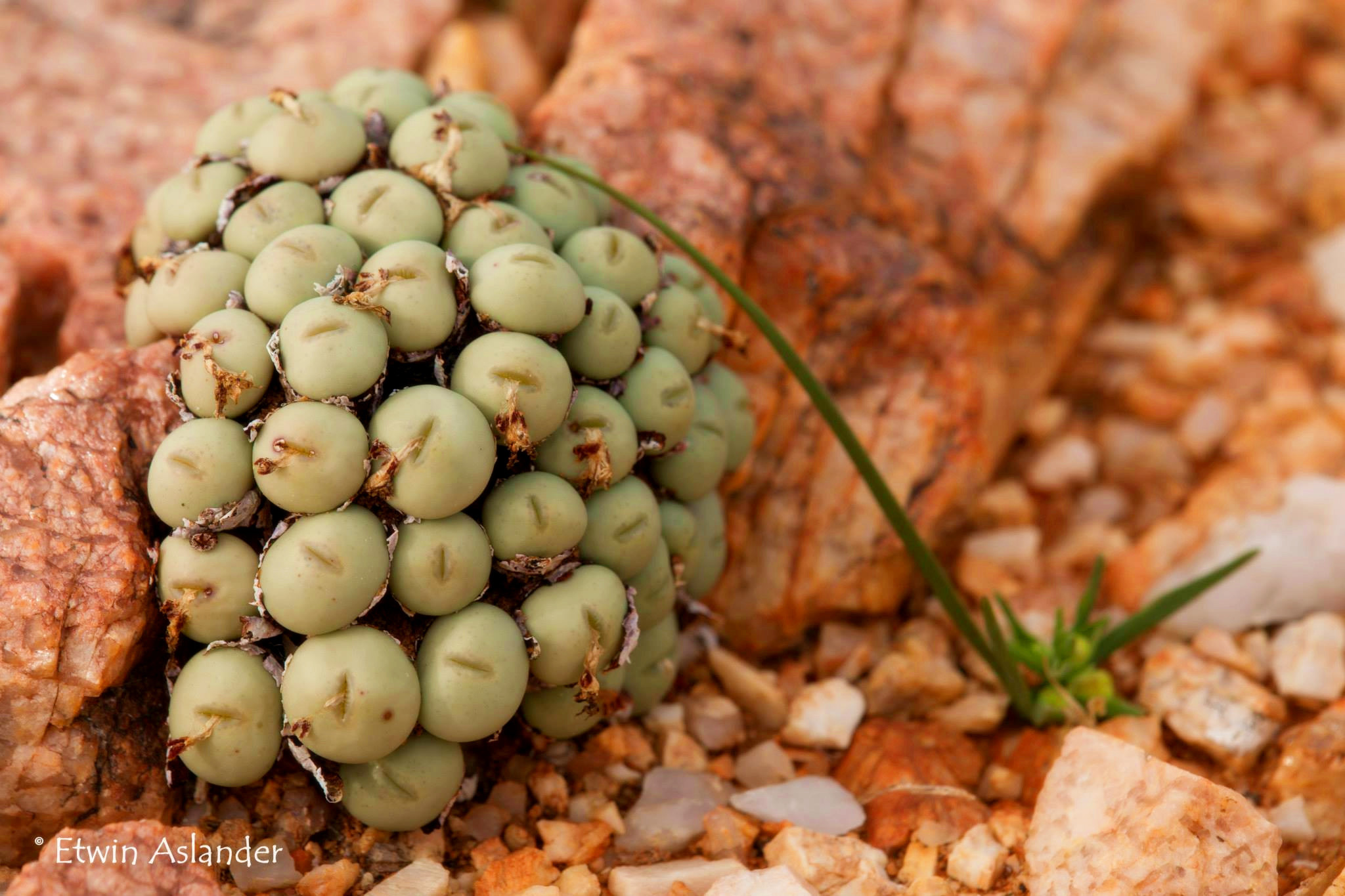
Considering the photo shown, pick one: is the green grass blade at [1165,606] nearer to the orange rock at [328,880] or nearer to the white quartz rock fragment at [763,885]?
the white quartz rock fragment at [763,885]

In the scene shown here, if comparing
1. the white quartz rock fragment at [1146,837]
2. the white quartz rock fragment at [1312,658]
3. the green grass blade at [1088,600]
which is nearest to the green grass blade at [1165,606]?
the green grass blade at [1088,600]

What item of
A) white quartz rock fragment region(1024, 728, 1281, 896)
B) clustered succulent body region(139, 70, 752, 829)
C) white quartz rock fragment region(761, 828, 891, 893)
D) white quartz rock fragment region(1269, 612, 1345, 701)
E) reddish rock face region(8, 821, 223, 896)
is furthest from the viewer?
white quartz rock fragment region(1269, 612, 1345, 701)

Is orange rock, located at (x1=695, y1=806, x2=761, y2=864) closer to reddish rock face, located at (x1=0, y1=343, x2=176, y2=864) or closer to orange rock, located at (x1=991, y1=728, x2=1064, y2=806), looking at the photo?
orange rock, located at (x1=991, y1=728, x2=1064, y2=806)

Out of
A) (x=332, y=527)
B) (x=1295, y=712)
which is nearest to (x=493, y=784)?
(x=332, y=527)

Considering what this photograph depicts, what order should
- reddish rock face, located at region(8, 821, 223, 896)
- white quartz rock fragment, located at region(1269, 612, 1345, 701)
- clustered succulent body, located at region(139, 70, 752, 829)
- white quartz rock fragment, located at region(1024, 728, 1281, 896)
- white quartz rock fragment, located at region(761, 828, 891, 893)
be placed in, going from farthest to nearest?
white quartz rock fragment, located at region(1269, 612, 1345, 701) → white quartz rock fragment, located at region(761, 828, 891, 893) → white quartz rock fragment, located at region(1024, 728, 1281, 896) → clustered succulent body, located at region(139, 70, 752, 829) → reddish rock face, located at region(8, 821, 223, 896)

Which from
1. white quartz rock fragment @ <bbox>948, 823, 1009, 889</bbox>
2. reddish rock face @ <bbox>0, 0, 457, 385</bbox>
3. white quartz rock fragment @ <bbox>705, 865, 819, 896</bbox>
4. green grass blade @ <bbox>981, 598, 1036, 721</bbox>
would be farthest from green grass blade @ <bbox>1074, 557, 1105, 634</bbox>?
reddish rock face @ <bbox>0, 0, 457, 385</bbox>
